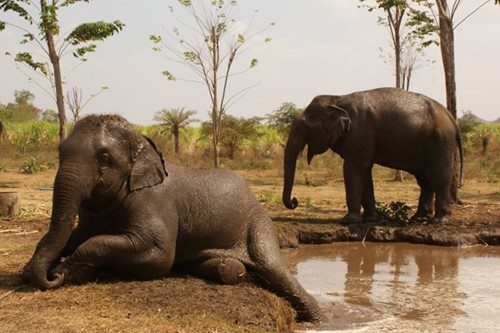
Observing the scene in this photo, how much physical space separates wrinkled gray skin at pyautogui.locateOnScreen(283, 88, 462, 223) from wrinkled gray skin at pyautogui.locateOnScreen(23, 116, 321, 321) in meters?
5.74

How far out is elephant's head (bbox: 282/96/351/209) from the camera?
13.5 metres

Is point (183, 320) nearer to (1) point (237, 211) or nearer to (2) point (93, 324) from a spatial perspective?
(2) point (93, 324)

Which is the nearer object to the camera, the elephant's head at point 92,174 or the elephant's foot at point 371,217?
the elephant's head at point 92,174

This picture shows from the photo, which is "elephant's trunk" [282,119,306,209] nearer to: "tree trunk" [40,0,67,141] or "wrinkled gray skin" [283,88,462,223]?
"wrinkled gray skin" [283,88,462,223]

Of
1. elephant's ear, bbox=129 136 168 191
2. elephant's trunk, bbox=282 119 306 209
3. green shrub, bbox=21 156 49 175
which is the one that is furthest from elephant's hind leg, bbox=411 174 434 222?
green shrub, bbox=21 156 49 175

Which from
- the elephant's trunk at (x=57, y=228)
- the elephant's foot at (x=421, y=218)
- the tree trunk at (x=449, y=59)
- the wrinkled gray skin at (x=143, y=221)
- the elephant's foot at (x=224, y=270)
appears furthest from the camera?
the tree trunk at (x=449, y=59)

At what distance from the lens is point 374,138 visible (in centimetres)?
1355

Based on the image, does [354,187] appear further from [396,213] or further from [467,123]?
[467,123]

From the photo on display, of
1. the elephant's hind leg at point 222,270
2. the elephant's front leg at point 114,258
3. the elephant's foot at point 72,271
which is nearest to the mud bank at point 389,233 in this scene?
the elephant's hind leg at point 222,270

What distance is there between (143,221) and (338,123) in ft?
23.7

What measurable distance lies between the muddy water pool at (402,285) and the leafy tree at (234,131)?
24194 millimetres

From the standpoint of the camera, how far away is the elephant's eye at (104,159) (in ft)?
21.9

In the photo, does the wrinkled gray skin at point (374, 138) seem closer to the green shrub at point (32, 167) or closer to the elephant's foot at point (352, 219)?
the elephant's foot at point (352, 219)

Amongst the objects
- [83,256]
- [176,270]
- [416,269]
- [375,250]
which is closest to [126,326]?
[83,256]
